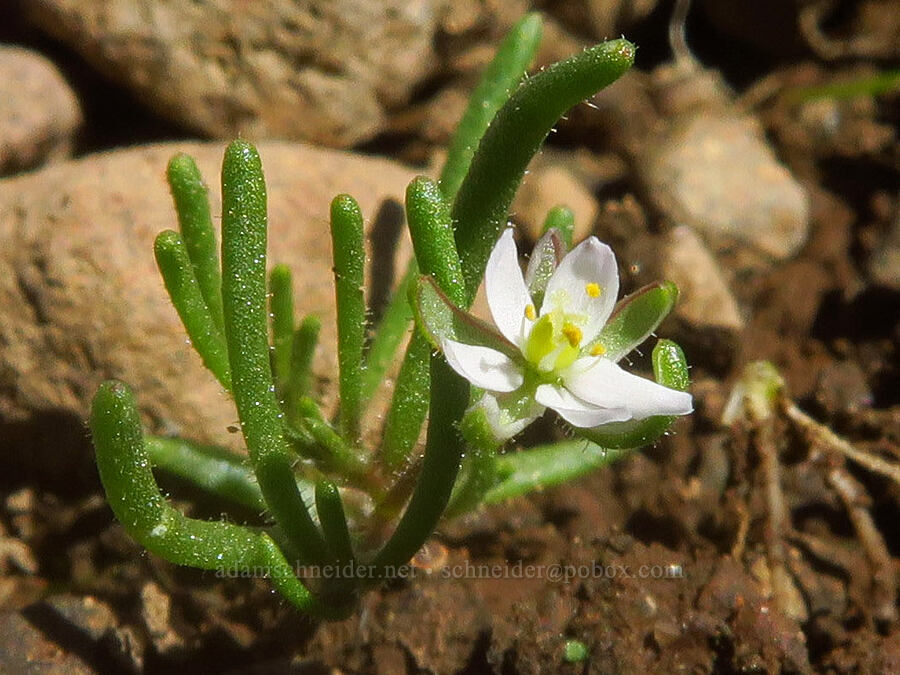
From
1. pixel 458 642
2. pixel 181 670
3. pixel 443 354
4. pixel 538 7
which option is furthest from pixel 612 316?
pixel 538 7

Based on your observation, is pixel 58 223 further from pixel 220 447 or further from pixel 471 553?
pixel 471 553

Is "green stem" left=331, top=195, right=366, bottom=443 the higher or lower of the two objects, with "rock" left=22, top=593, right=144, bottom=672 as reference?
higher

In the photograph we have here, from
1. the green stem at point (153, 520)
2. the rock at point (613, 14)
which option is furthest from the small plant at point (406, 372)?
the rock at point (613, 14)

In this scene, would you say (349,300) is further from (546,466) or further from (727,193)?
(727,193)

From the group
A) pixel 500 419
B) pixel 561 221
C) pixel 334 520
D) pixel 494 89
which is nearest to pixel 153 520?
pixel 334 520

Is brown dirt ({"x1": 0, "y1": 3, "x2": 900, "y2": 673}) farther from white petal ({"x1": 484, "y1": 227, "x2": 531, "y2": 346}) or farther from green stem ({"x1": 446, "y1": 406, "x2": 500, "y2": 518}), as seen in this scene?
white petal ({"x1": 484, "y1": 227, "x2": 531, "y2": 346})

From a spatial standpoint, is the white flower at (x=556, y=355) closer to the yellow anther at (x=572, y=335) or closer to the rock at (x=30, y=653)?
the yellow anther at (x=572, y=335)

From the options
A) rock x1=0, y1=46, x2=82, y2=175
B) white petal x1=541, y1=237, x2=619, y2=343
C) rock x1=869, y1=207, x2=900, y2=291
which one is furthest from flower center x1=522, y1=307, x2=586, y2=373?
rock x1=0, y1=46, x2=82, y2=175
